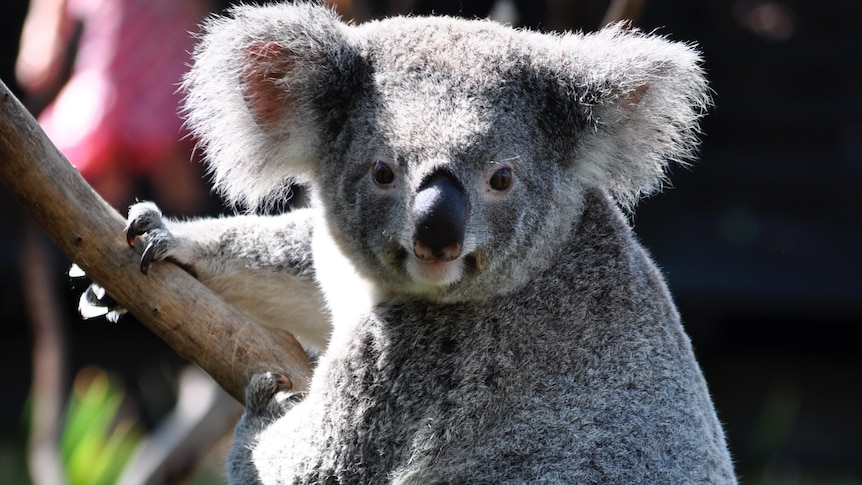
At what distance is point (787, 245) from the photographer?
6.47 m

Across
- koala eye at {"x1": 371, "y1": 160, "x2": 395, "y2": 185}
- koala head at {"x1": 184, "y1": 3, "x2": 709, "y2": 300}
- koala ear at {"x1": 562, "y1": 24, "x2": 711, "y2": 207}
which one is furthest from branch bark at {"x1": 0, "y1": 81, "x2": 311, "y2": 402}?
koala ear at {"x1": 562, "y1": 24, "x2": 711, "y2": 207}

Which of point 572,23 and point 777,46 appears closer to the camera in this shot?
point 572,23

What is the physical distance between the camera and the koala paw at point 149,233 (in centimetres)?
255

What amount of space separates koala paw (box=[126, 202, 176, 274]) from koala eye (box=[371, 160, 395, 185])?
1.98ft

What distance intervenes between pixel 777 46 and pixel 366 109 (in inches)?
183

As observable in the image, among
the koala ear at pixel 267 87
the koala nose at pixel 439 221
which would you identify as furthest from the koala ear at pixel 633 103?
the koala ear at pixel 267 87

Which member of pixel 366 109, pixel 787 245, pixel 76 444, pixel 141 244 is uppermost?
pixel 366 109

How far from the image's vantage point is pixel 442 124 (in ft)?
7.60

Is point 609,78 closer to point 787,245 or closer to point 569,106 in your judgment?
point 569,106

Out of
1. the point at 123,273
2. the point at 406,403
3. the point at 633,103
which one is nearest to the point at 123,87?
the point at 123,273

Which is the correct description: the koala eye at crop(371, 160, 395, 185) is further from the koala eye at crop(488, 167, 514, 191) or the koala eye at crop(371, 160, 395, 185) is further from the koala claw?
the koala claw

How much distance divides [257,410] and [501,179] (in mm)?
837

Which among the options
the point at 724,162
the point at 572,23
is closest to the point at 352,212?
the point at 572,23

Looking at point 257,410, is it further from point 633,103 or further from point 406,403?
point 633,103
